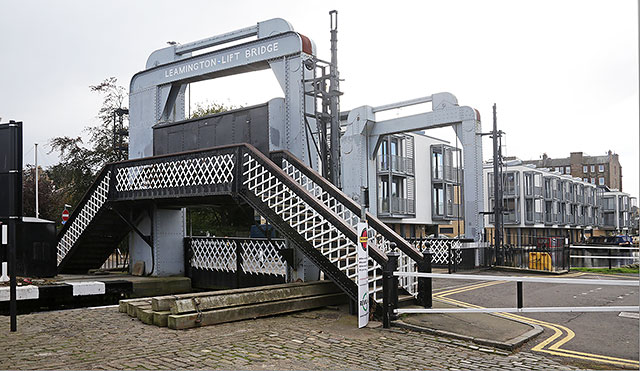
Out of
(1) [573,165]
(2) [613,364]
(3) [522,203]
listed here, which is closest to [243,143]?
(2) [613,364]

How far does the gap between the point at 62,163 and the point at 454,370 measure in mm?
32851

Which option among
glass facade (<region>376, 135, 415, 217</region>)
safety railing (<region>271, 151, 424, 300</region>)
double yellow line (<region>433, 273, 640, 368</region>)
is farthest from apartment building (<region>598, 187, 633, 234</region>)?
double yellow line (<region>433, 273, 640, 368</region>)

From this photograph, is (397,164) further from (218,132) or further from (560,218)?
(218,132)

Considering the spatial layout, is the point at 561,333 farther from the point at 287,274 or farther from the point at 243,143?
the point at 243,143

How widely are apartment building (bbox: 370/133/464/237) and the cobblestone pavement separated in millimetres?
35543

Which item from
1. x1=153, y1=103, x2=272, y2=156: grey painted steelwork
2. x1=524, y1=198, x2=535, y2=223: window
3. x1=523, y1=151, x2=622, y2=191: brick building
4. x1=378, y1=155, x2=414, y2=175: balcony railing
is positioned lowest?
x1=524, y1=198, x2=535, y2=223: window

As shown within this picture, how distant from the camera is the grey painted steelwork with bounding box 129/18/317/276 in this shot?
14477 mm

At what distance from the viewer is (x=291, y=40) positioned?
14625mm

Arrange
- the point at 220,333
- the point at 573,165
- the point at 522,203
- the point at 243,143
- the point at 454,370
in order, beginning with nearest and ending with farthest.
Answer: the point at 454,370
the point at 220,333
the point at 243,143
the point at 522,203
the point at 573,165

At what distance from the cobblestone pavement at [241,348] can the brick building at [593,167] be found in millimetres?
102375

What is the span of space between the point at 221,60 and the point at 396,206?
32.0m

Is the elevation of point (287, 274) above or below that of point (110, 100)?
→ below

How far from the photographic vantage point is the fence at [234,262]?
15609 mm

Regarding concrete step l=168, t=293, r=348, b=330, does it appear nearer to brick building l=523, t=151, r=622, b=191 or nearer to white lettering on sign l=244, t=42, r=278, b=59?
white lettering on sign l=244, t=42, r=278, b=59
